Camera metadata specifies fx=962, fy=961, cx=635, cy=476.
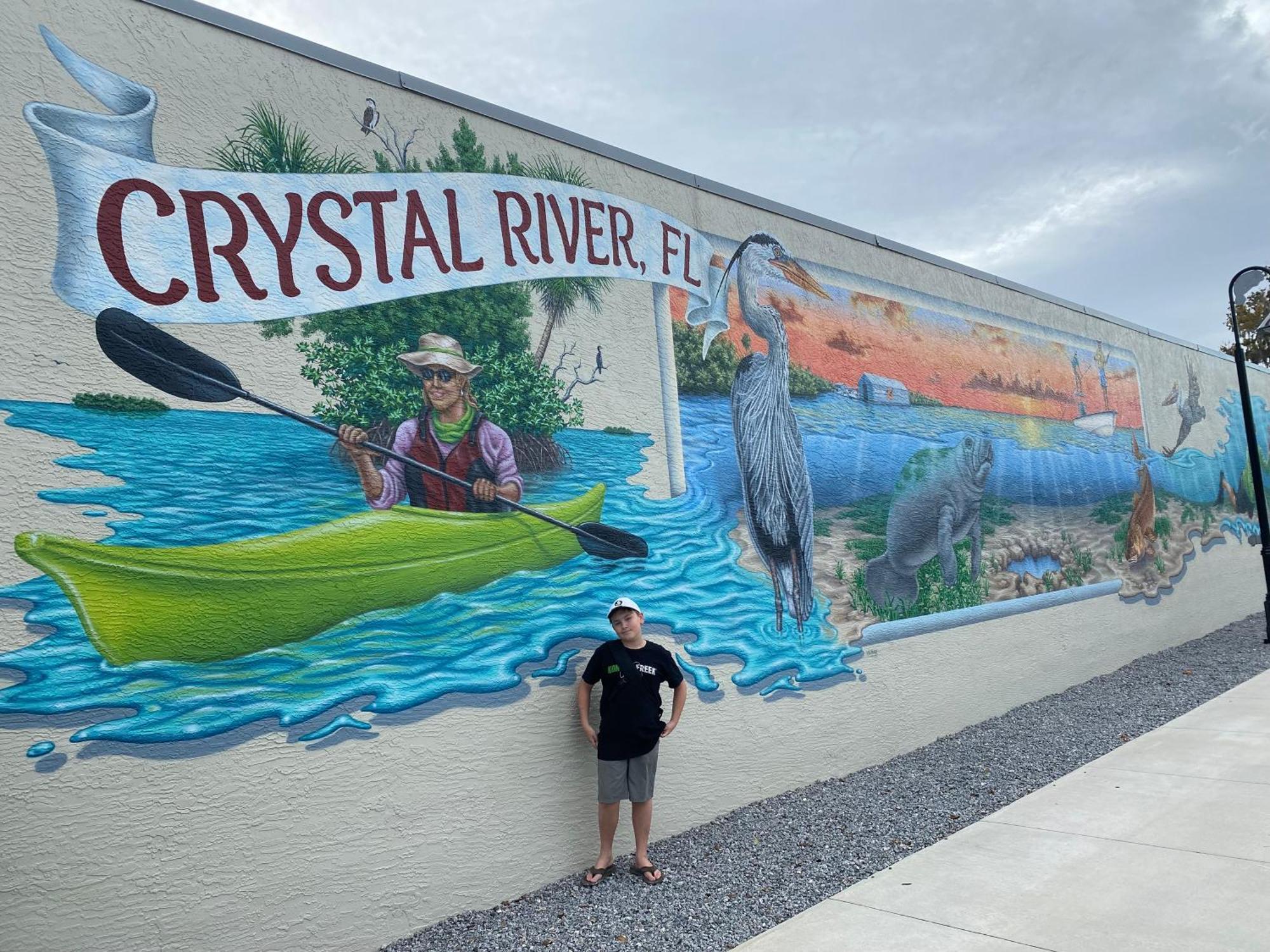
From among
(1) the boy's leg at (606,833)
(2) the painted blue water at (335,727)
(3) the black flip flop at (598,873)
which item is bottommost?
(3) the black flip flop at (598,873)

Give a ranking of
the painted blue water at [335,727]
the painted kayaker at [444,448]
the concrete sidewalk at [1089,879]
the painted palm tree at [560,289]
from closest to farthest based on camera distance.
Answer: the concrete sidewalk at [1089,879]
the painted blue water at [335,727]
the painted kayaker at [444,448]
the painted palm tree at [560,289]

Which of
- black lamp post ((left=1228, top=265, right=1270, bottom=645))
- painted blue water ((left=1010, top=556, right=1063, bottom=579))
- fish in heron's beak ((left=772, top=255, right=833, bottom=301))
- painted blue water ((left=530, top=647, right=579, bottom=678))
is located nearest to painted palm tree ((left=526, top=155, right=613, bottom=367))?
painted blue water ((left=530, top=647, right=579, bottom=678))

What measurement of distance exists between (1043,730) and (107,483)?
7.26 metres

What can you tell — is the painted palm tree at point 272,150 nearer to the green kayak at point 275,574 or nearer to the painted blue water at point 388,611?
the painted blue water at point 388,611

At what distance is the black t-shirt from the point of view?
16.2ft

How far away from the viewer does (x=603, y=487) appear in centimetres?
557

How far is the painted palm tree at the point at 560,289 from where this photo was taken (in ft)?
17.8

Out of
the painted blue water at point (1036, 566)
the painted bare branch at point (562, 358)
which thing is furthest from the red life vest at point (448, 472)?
the painted blue water at point (1036, 566)

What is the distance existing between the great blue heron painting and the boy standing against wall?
1.70 metres

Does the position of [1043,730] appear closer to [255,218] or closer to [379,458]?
[379,458]

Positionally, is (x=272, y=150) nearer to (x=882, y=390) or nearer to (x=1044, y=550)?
(x=882, y=390)

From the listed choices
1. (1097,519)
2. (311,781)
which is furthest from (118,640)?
(1097,519)

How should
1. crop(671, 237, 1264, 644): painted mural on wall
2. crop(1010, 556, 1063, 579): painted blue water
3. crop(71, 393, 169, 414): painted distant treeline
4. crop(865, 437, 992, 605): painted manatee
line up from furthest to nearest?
1. crop(1010, 556, 1063, 579): painted blue water
2. crop(865, 437, 992, 605): painted manatee
3. crop(671, 237, 1264, 644): painted mural on wall
4. crop(71, 393, 169, 414): painted distant treeline

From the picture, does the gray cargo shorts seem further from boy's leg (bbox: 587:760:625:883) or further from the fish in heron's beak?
the fish in heron's beak
